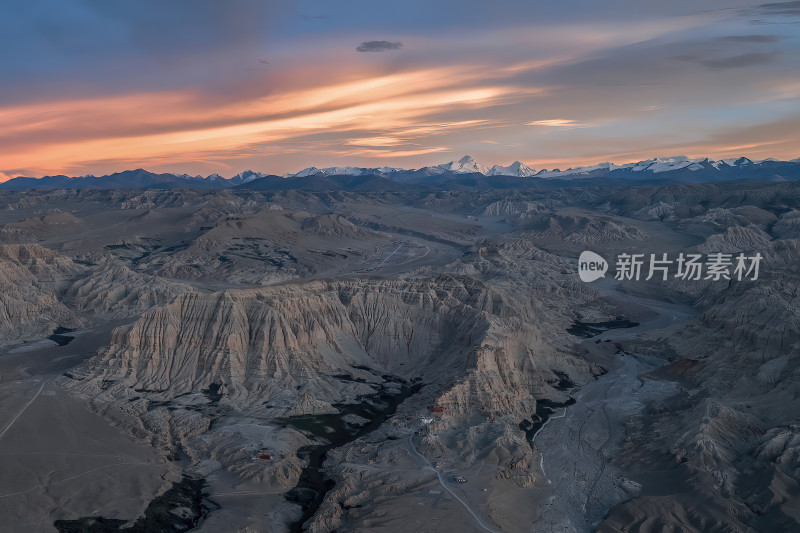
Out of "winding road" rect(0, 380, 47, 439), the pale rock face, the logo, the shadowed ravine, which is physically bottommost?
the shadowed ravine

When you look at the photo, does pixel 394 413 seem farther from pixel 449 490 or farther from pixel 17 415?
pixel 17 415

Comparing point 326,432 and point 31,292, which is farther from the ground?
point 31,292

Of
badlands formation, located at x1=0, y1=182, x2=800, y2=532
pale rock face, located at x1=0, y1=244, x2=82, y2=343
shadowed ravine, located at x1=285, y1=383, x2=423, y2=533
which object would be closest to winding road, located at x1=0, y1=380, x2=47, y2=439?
badlands formation, located at x1=0, y1=182, x2=800, y2=532

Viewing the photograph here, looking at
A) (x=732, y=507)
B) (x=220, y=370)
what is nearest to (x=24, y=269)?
(x=220, y=370)

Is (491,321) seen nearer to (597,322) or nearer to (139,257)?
(597,322)

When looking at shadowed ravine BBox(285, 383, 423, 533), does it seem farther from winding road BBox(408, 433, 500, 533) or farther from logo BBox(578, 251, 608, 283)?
logo BBox(578, 251, 608, 283)

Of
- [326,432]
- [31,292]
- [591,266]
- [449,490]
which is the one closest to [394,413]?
[326,432]

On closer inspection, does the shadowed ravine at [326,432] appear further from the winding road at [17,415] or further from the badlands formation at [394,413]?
the winding road at [17,415]

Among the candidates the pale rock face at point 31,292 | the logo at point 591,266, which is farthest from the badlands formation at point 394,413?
the logo at point 591,266
